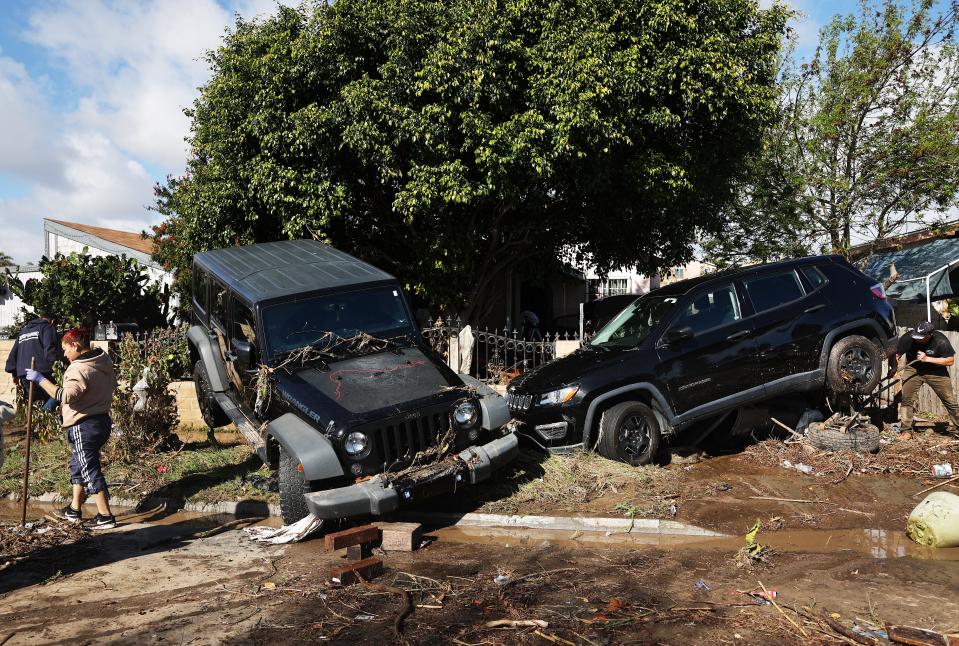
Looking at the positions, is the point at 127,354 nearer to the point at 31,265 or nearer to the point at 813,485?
the point at 813,485

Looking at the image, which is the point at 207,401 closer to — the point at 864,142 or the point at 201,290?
the point at 201,290

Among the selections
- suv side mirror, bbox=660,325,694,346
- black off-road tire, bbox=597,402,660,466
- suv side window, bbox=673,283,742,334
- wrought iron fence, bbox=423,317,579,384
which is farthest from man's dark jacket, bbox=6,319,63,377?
suv side window, bbox=673,283,742,334

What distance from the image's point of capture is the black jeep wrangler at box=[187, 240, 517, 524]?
6.00 m

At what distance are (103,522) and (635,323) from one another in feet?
19.5

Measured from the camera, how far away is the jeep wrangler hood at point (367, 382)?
Result: 6.34 m

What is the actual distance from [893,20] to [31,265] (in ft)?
91.0

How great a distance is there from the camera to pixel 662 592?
4.67 m

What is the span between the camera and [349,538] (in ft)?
18.4

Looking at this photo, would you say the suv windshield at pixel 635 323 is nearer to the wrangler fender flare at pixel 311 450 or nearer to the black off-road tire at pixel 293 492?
the wrangler fender flare at pixel 311 450

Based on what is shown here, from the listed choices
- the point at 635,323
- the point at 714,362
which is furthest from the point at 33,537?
the point at 714,362

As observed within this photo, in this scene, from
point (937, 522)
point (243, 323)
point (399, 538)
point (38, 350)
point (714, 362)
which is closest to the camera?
point (937, 522)

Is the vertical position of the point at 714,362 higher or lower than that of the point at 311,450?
higher

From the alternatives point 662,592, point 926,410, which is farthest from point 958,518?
point 926,410

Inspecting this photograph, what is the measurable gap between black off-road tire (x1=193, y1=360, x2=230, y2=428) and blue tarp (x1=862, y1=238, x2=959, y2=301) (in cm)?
1395
